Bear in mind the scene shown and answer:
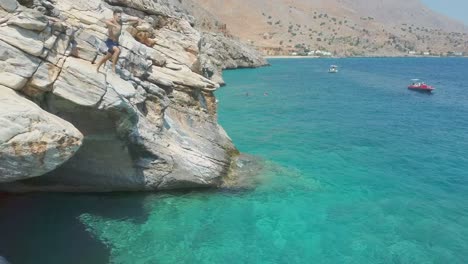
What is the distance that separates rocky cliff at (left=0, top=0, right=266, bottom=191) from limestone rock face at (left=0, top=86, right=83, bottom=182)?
1.3 inches

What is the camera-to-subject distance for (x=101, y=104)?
672 inches

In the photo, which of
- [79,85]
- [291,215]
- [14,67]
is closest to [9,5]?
[14,67]

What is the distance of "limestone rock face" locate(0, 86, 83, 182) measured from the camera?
13.5m

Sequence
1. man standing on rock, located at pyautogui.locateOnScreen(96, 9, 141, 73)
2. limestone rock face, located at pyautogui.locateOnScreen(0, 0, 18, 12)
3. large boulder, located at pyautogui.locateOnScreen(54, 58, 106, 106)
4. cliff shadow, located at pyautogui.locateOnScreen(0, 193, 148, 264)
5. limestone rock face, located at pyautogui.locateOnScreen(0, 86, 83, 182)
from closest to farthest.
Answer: limestone rock face, located at pyautogui.locateOnScreen(0, 86, 83, 182), limestone rock face, located at pyautogui.locateOnScreen(0, 0, 18, 12), large boulder, located at pyautogui.locateOnScreen(54, 58, 106, 106), cliff shadow, located at pyautogui.locateOnScreen(0, 193, 148, 264), man standing on rock, located at pyautogui.locateOnScreen(96, 9, 141, 73)

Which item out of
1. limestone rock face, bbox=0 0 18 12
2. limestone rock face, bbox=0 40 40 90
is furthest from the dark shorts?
limestone rock face, bbox=0 0 18 12

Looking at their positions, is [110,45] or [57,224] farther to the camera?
[110,45]

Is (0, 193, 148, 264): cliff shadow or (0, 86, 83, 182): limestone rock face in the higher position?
(0, 86, 83, 182): limestone rock face

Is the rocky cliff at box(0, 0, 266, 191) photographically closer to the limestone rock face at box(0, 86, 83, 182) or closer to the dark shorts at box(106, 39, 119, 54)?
the limestone rock face at box(0, 86, 83, 182)

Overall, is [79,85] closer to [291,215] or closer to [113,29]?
[113,29]

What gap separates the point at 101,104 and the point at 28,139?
381cm

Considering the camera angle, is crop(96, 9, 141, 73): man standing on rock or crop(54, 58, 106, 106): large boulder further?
crop(96, 9, 141, 73): man standing on rock

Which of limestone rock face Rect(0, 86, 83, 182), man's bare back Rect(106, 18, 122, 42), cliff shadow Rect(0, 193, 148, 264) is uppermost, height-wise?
man's bare back Rect(106, 18, 122, 42)

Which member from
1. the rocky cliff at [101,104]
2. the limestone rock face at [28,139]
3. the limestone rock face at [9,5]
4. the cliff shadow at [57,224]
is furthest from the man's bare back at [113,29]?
the cliff shadow at [57,224]

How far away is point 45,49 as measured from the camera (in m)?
16.1
